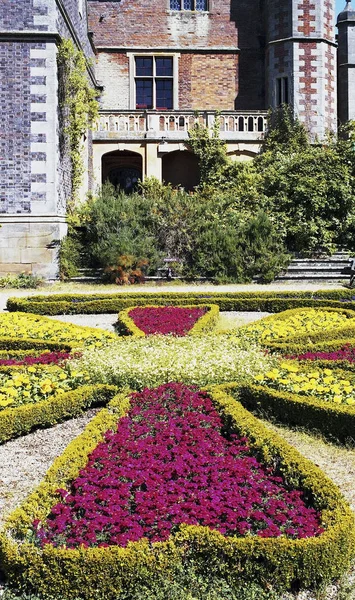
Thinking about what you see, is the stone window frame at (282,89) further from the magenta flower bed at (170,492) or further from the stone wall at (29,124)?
the magenta flower bed at (170,492)

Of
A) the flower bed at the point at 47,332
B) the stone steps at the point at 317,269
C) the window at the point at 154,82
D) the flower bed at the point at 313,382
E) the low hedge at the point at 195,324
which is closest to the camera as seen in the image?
the flower bed at the point at 313,382

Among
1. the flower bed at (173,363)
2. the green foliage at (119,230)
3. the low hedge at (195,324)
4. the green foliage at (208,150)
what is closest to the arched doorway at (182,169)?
the green foliage at (208,150)

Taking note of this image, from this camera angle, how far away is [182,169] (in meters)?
21.8

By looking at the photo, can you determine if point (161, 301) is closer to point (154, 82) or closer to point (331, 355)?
point (331, 355)

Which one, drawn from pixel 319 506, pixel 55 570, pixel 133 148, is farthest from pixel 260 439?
pixel 133 148

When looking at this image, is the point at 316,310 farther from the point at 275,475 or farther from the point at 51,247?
the point at 51,247

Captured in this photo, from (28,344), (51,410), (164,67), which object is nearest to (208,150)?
(164,67)

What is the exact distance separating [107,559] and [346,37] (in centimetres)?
2355

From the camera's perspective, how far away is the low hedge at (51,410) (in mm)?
4832

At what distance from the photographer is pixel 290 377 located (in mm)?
5668

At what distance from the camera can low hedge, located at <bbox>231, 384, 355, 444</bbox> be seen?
15.5 feet

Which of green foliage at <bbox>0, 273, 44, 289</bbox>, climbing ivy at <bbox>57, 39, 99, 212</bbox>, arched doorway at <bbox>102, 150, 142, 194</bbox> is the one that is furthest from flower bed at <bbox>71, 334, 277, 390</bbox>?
arched doorway at <bbox>102, 150, 142, 194</bbox>

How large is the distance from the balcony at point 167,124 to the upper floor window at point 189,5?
214 inches

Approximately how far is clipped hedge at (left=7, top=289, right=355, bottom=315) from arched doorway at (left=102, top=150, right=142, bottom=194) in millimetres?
11700
